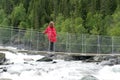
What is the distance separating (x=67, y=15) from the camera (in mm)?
79125

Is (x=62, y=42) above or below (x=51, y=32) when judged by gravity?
below

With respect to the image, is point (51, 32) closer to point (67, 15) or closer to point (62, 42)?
point (62, 42)

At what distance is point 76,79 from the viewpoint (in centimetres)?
2053

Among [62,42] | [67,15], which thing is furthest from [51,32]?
[67,15]

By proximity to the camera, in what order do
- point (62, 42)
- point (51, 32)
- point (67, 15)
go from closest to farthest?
point (51, 32), point (62, 42), point (67, 15)

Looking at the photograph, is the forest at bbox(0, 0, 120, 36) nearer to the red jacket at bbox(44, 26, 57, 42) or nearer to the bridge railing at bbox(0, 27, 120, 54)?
the bridge railing at bbox(0, 27, 120, 54)

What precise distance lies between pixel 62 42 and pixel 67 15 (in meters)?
49.7

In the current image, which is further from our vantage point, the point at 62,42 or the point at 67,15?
the point at 67,15

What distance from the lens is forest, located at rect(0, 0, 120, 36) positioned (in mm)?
63531

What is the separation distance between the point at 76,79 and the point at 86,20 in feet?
165

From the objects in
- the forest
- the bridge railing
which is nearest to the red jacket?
the bridge railing

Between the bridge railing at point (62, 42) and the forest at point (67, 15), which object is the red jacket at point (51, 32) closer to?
the bridge railing at point (62, 42)

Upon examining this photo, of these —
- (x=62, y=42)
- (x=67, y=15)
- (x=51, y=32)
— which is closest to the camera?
(x=51, y=32)

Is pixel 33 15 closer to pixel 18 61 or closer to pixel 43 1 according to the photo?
pixel 43 1
